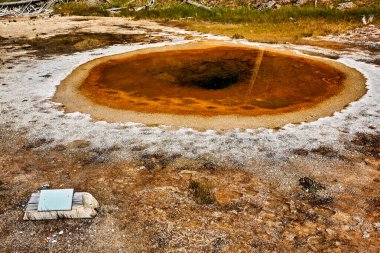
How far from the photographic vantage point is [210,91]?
8.77 meters

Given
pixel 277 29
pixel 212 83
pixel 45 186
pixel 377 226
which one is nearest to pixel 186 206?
pixel 45 186

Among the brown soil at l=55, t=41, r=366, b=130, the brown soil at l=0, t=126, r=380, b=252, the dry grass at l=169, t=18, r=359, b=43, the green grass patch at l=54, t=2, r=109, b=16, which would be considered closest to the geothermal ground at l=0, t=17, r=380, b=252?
the brown soil at l=0, t=126, r=380, b=252

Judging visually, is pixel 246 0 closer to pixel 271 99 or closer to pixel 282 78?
pixel 282 78

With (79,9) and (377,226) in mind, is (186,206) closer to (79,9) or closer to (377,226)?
(377,226)

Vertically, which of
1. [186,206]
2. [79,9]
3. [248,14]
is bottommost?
[186,206]

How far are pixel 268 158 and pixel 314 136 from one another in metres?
1.30

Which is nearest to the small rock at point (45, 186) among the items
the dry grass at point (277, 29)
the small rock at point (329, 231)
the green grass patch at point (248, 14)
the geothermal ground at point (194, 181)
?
the geothermal ground at point (194, 181)

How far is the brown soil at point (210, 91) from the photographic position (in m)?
7.25

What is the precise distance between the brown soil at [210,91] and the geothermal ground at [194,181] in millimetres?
425

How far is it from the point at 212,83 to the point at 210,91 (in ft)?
2.29

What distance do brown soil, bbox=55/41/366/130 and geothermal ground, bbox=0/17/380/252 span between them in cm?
42

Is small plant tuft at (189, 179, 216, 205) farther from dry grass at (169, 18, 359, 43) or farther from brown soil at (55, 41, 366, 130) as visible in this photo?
dry grass at (169, 18, 359, 43)

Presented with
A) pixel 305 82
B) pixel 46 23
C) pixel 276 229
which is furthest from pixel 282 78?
pixel 46 23

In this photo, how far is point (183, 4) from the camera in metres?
27.0
